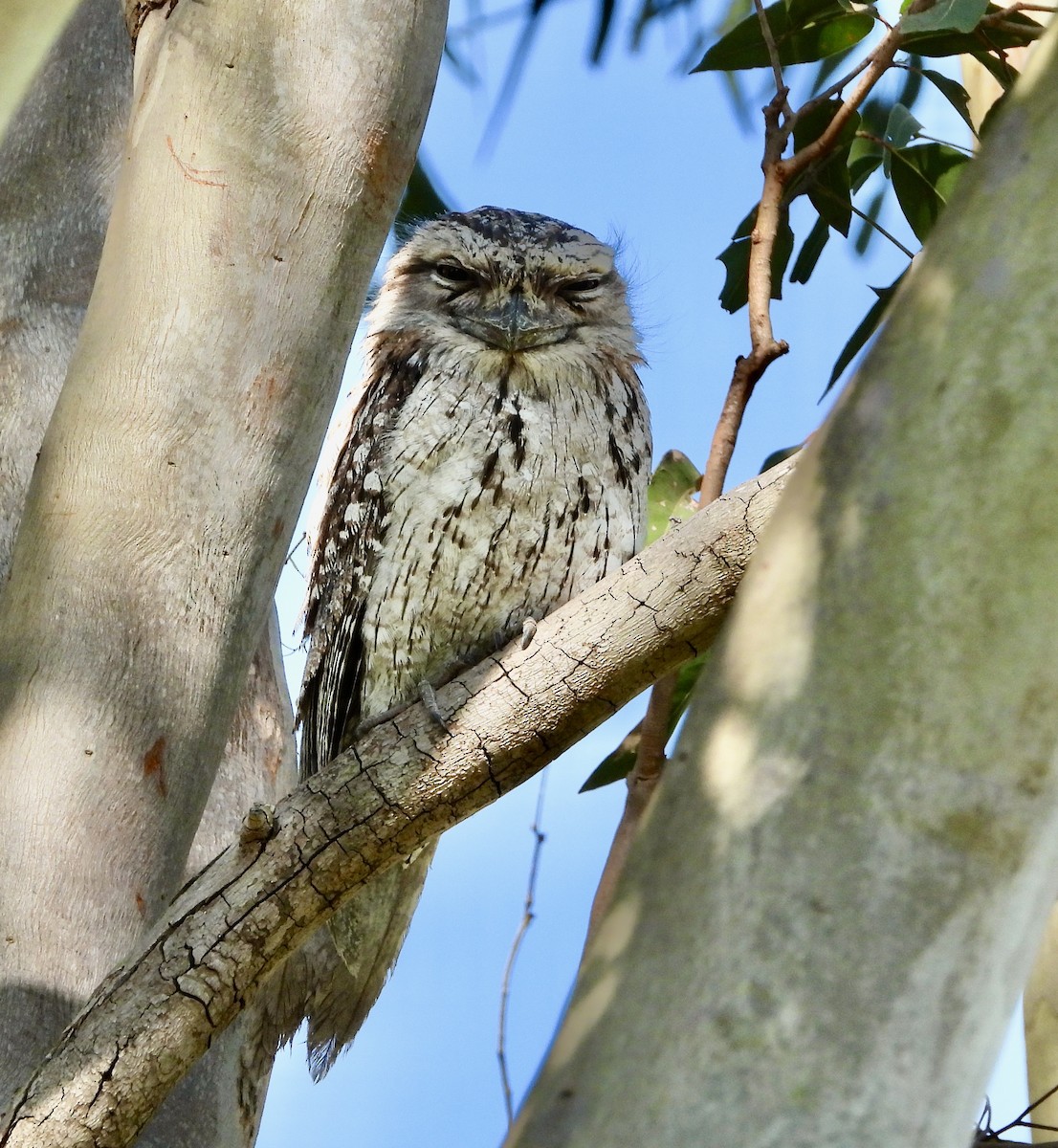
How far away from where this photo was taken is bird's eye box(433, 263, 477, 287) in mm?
2723

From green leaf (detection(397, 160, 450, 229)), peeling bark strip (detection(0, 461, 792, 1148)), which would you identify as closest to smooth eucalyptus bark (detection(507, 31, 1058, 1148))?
peeling bark strip (detection(0, 461, 792, 1148))

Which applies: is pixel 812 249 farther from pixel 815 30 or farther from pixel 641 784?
pixel 641 784

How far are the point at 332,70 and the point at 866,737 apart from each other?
1.38 m

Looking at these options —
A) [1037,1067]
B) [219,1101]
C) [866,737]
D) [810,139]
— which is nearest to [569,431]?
[810,139]

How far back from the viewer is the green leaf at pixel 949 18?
74.7 inches

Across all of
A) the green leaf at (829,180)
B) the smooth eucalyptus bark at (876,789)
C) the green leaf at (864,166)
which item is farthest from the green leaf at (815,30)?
the smooth eucalyptus bark at (876,789)

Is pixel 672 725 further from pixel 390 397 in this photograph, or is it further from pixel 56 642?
pixel 56 642

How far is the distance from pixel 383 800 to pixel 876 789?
1077mm

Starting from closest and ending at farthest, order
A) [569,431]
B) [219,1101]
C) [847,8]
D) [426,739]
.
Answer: [426,739]
[219,1101]
[569,431]
[847,8]

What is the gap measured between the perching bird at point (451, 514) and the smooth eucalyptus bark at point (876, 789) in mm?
1488

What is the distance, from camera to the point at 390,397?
2525 millimetres

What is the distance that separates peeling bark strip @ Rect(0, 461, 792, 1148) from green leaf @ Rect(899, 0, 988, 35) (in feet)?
2.30

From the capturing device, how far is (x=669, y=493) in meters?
2.58

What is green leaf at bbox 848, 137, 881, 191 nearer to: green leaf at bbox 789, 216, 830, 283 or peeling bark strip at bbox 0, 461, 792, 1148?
green leaf at bbox 789, 216, 830, 283
